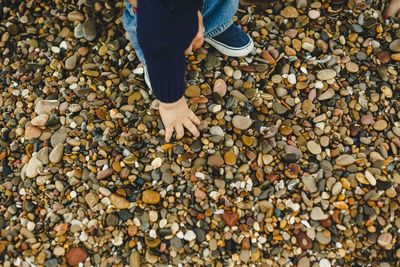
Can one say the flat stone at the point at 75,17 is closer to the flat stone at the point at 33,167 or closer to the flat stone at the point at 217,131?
the flat stone at the point at 33,167

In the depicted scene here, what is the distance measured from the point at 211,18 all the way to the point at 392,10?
0.96 m

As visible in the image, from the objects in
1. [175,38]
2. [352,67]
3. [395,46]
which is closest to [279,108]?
[352,67]

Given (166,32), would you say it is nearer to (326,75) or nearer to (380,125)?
(326,75)

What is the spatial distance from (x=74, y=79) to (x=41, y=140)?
32cm

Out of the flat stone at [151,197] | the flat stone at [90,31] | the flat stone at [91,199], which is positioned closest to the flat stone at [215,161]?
the flat stone at [151,197]

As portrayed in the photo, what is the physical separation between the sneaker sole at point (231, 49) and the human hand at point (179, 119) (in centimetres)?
37

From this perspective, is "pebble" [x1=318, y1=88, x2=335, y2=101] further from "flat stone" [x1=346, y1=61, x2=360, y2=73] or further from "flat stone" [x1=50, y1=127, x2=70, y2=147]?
"flat stone" [x1=50, y1=127, x2=70, y2=147]

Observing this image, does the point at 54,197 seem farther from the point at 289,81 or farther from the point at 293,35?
the point at 293,35

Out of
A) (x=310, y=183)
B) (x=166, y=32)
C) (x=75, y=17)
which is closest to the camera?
(x=166, y=32)

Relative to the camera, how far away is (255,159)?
2.01 meters

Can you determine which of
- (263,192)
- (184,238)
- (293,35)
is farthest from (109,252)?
(293,35)

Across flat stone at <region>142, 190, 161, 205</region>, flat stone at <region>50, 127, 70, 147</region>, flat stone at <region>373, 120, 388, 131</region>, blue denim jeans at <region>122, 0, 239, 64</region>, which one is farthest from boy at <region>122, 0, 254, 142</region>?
flat stone at <region>373, 120, 388, 131</region>

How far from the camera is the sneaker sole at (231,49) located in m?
2.17

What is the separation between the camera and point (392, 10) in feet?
7.68
